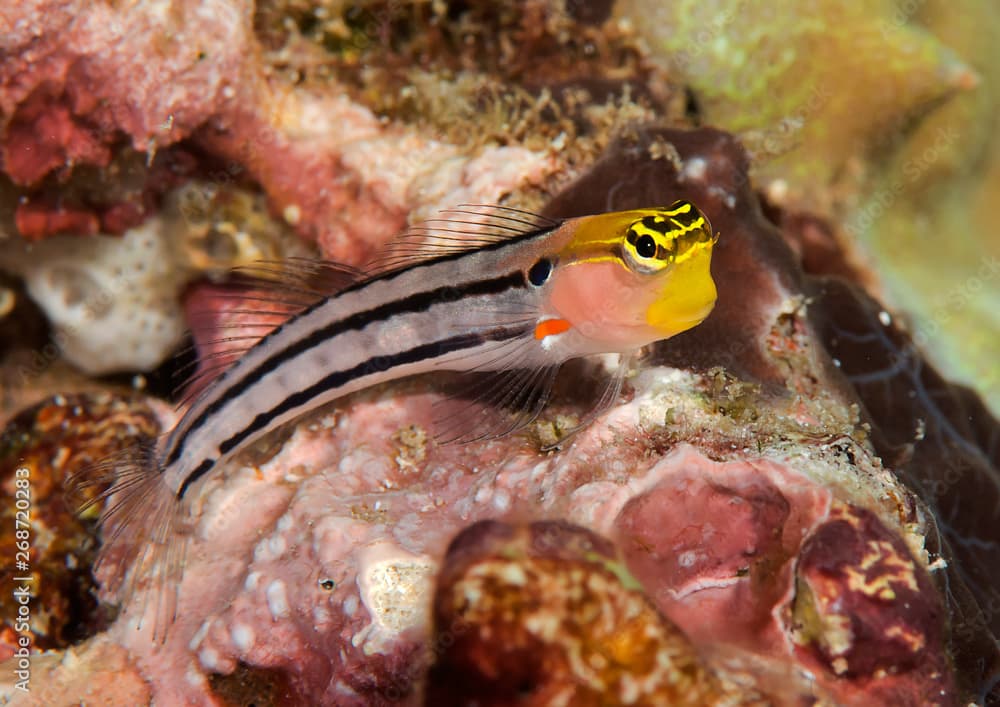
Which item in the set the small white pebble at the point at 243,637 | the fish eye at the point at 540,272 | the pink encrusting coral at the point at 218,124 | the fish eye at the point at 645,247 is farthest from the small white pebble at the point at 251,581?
the fish eye at the point at 645,247

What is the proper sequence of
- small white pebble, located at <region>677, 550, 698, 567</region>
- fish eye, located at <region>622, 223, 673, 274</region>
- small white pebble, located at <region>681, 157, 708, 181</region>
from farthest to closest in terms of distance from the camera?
small white pebble, located at <region>681, 157, 708, 181</region>, fish eye, located at <region>622, 223, 673, 274</region>, small white pebble, located at <region>677, 550, 698, 567</region>

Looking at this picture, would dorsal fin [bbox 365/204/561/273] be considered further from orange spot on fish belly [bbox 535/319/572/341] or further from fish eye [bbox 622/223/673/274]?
fish eye [bbox 622/223/673/274]

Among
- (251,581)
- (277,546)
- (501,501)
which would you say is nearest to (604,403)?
(501,501)

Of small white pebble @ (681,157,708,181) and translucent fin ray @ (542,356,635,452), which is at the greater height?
small white pebble @ (681,157,708,181)

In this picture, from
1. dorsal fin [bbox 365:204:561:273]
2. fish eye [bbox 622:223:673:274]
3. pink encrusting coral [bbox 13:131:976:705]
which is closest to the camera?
pink encrusting coral [bbox 13:131:976:705]

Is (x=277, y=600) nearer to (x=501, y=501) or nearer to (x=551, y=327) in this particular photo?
(x=501, y=501)

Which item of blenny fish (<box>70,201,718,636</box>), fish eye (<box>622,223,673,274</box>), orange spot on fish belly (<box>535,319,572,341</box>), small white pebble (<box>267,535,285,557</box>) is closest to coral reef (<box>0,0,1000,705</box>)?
small white pebble (<box>267,535,285,557</box>)
